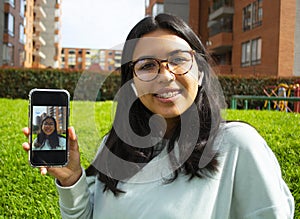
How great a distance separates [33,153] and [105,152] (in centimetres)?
33

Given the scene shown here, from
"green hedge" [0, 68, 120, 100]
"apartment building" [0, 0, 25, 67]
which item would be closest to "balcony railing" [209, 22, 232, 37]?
"apartment building" [0, 0, 25, 67]

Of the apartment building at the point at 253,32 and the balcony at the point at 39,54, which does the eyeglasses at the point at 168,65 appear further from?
the balcony at the point at 39,54

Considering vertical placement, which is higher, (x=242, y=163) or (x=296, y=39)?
(x=296, y=39)

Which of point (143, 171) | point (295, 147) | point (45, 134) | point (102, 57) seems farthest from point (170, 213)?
point (295, 147)

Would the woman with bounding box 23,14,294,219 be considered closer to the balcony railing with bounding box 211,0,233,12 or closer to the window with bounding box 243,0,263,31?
the window with bounding box 243,0,263,31

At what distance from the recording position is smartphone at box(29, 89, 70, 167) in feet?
3.94

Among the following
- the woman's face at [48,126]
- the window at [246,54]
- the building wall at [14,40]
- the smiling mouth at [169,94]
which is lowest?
the woman's face at [48,126]

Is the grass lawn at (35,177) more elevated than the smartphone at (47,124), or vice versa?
the smartphone at (47,124)

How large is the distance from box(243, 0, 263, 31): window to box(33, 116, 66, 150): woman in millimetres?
20058

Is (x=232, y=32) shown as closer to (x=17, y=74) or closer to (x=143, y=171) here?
(x=17, y=74)

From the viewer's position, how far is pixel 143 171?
138 centimetres

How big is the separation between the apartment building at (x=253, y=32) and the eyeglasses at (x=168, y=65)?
12.6 meters

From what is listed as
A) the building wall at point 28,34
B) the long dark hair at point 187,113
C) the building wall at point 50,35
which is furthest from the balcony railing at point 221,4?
the building wall at point 50,35

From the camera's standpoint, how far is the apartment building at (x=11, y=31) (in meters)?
30.0
